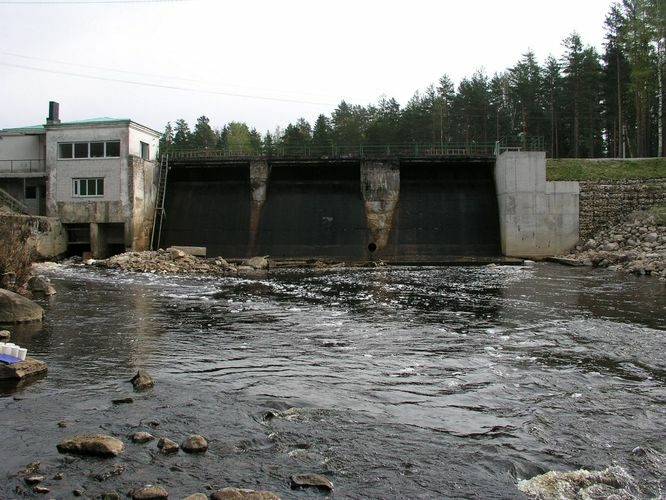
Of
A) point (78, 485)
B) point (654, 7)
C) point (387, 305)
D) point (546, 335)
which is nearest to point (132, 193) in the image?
point (387, 305)

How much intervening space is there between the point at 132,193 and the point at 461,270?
20.7 metres

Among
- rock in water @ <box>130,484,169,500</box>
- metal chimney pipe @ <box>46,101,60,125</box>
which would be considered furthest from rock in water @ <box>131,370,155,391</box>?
metal chimney pipe @ <box>46,101,60,125</box>

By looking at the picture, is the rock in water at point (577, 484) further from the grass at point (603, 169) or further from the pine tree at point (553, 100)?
the pine tree at point (553, 100)

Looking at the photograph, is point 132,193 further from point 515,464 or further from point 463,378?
point 515,464

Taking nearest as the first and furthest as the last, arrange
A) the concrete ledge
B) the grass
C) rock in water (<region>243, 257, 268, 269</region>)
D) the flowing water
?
1. the flowing water
2. rock in water (<region>243, 257, 268, 269</region>)
3. the concrete ledge
4. the grass

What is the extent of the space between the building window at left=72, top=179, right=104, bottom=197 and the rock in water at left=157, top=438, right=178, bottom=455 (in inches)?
1305

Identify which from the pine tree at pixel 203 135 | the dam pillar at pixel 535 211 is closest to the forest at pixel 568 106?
the dam pillar at pixel 535 211

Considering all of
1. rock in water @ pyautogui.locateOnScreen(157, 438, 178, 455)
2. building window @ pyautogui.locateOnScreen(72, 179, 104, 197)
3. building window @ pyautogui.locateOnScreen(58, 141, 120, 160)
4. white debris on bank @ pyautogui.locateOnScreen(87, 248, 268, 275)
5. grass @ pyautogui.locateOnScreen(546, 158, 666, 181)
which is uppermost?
building window @ pyautogui.locateOnScreen(58, 141, 120, 160)

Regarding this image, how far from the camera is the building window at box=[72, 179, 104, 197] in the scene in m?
36.6

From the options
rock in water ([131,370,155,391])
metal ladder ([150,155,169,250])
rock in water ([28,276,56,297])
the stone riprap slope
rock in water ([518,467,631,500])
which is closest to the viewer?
rock in water ([518,467,631,500])

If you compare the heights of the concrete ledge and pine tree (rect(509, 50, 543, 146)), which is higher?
pine tree (rect(509, 50, 543, 146))

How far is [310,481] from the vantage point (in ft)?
18.9

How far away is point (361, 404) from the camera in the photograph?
830 centimetres

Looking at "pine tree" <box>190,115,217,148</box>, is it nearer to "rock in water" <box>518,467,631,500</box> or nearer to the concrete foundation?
the concrete foundation
